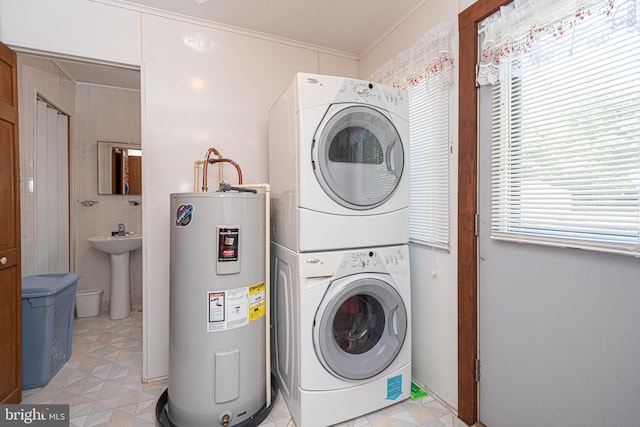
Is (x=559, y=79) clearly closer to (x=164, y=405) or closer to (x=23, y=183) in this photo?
(x=164, y=405)

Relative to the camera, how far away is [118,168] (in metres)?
3.37

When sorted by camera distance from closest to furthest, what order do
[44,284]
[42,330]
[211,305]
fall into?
[211,305] → [42,330] → [44,284]

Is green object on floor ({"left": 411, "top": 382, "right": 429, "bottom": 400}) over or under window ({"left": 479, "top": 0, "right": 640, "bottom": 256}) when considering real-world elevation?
under

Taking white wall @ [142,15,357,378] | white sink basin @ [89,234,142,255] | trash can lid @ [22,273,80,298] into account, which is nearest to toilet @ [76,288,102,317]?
white sink basin @ [89,234,142,255]

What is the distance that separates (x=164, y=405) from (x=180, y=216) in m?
1.13

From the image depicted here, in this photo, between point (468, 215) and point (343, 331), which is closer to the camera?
point (468, 215)

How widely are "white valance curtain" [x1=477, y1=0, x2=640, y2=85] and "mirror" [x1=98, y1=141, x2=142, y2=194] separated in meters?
3.51

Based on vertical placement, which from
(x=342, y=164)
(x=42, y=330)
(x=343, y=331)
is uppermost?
(x=342, y=164)

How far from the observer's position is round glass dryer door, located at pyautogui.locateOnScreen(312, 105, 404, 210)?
154 centimetres

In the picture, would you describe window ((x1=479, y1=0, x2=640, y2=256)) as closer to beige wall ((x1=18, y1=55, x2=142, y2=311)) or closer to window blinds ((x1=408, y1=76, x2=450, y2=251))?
window blinds ((x1=408, y1=76, x2=450, y2=251))

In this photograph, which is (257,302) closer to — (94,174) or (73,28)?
(73,28)

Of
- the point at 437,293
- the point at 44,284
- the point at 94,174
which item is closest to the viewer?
the point at 437,293

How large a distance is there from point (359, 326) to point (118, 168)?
3194mm

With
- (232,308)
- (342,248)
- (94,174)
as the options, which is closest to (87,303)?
(94,174)
